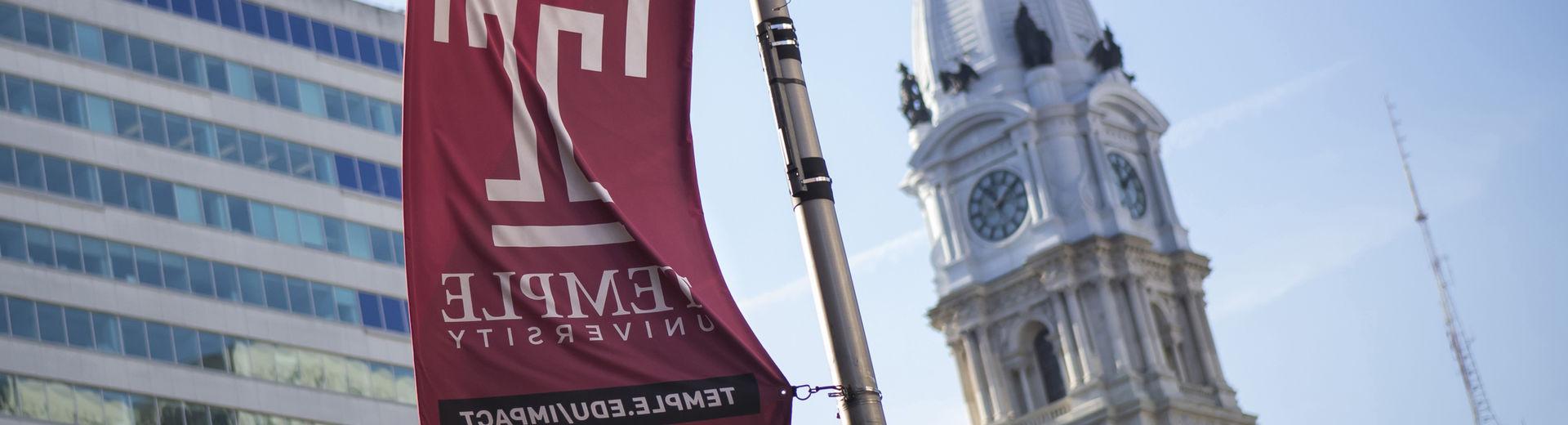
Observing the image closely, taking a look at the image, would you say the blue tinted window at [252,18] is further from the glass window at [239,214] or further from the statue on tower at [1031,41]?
the statue on tower at [1031,41]

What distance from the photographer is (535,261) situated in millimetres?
10961

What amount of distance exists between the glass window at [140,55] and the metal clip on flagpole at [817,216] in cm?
4582

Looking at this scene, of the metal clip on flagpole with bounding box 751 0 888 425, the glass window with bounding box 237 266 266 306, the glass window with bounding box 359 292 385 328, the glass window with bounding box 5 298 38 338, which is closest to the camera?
the metal clip on flagpole with bounding box 751 0 888 425

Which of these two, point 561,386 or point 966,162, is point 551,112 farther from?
point 966,162

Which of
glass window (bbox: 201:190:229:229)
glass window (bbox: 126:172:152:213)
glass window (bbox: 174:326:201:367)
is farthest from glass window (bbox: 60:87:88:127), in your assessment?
glass window (bbox: 174:326:201:367)

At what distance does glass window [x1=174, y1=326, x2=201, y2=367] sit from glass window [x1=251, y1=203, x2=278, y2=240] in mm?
3751

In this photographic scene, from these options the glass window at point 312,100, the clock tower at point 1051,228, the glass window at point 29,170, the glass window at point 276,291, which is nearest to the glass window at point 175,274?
the glass window at point 276,291

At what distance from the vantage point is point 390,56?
60844 mm

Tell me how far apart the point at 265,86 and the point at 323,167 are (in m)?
2.55

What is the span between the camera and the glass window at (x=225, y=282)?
176ft

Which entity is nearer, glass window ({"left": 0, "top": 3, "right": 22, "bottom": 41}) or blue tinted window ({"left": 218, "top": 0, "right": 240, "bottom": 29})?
glass window ({"left": 0, "top": 3, "right": 22, "bottom": 41})

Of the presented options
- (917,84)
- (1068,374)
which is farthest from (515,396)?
(917,84)

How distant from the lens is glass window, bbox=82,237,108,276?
169 feet

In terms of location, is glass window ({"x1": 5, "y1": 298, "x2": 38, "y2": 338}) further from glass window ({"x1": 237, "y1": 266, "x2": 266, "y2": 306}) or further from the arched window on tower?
the arched window on tower
